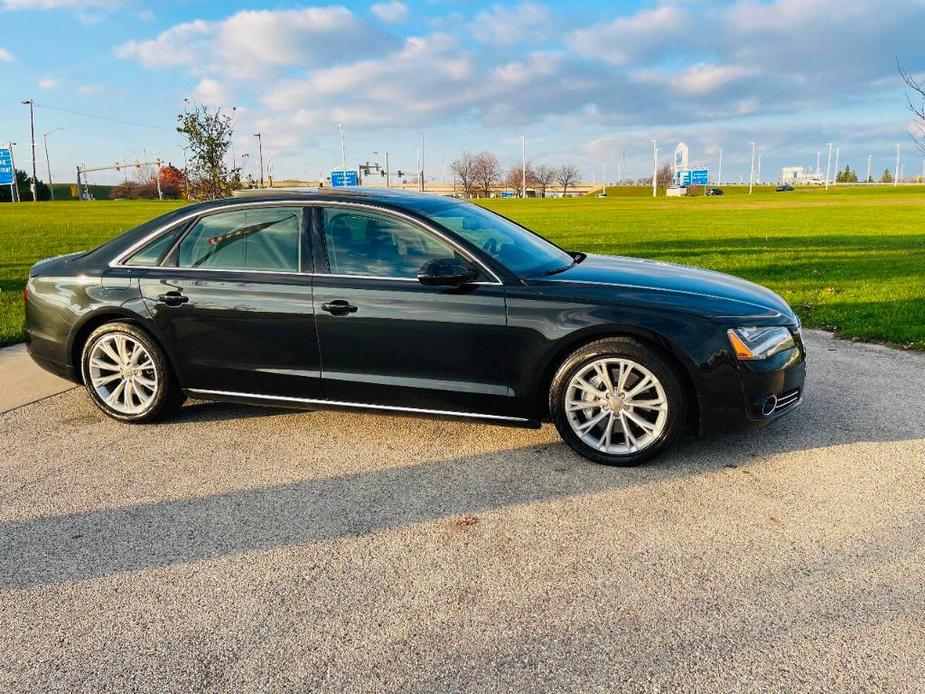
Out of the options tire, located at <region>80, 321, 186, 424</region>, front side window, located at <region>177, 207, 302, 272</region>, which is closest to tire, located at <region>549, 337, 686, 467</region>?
front side window, located at <region>177, 207, 302, 272</region>

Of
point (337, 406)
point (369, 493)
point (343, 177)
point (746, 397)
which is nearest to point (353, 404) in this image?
point (337, 406)

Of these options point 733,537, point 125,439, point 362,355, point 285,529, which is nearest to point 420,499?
point 285,529

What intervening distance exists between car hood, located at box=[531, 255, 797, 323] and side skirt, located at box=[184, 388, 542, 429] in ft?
2.71

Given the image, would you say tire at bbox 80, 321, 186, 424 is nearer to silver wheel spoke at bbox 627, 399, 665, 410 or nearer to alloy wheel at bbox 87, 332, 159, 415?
alloy wheel at bbox 87, 332, 159, 415

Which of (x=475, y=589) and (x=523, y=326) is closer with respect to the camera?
(x=475, y=589)

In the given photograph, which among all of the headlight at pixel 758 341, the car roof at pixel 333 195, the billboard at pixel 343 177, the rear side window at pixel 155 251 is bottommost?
the headlight at pixel 758 341

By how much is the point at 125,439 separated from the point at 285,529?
179cm

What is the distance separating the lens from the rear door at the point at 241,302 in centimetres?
Result: 445

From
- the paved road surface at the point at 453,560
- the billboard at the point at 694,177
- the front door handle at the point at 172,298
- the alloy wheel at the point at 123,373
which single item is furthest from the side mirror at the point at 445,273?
the billboard at the point at 694,177

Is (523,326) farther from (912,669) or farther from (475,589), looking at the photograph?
(912,669)

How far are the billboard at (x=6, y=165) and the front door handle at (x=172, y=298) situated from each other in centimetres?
7148

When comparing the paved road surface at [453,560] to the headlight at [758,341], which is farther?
the headlight at [758,341]

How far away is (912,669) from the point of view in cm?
236

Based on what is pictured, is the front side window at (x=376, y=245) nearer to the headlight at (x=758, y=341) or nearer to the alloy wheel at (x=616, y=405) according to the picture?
the alloy wheel at (x=616, y=405)
